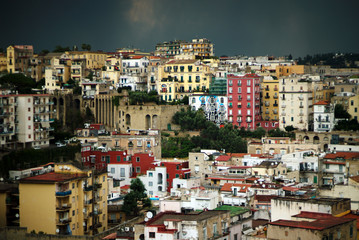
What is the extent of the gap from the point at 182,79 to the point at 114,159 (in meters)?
16.3

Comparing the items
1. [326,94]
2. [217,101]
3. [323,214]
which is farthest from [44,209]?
[326,94]

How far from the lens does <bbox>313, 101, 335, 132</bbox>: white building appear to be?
60719mm

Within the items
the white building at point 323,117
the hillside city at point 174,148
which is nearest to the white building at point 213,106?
the hillside city at point 174,148

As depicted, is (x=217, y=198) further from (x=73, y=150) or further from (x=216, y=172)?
(x=73, y=150)

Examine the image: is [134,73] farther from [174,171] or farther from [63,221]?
[63,221]

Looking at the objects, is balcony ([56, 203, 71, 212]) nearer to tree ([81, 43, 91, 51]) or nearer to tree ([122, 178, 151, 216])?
tree ([122, 178, 151, 216])

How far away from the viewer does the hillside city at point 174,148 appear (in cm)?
3381

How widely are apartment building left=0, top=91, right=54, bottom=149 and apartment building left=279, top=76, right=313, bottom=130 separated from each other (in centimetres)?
1806

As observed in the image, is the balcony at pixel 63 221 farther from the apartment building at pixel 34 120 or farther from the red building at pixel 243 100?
the red building at pixel 243 100

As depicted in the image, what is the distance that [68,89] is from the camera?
66.3 metres

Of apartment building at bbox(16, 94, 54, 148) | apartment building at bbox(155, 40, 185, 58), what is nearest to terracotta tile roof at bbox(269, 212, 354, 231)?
apartment building at bbox(16, 94, 54, 148)

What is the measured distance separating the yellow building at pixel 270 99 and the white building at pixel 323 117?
4958 millimetres

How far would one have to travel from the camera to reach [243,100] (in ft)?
211

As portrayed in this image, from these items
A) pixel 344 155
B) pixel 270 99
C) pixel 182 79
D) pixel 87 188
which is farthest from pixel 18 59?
pixel 87 188
